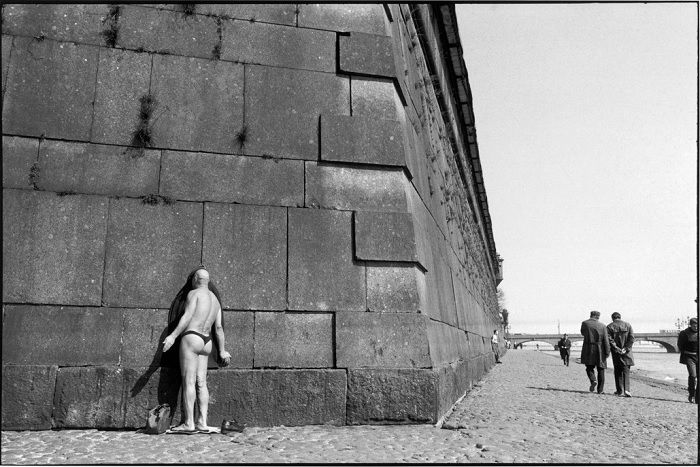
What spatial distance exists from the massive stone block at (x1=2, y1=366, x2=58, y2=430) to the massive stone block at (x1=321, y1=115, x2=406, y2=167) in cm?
350

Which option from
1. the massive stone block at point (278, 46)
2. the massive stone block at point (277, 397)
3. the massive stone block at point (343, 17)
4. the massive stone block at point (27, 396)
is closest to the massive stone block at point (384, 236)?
the massive stone block at point (277, 397)

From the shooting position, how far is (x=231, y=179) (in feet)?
20.5

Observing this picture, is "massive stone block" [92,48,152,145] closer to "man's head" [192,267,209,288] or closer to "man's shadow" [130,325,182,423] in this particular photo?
"man's head" [192,267,209,288]

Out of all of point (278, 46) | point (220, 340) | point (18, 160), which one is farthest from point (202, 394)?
point (278, 46)

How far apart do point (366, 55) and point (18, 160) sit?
12.9ft

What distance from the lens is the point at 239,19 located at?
679 centimetres

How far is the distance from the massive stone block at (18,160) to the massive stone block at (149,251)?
867 mm

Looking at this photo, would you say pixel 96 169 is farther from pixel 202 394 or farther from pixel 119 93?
pixel 202 394

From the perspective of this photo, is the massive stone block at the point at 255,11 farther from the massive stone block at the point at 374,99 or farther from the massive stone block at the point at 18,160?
the massive stone block at the point at 18,160

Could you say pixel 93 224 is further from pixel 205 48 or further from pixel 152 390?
pixel 205 48

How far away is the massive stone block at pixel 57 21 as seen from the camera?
626cm

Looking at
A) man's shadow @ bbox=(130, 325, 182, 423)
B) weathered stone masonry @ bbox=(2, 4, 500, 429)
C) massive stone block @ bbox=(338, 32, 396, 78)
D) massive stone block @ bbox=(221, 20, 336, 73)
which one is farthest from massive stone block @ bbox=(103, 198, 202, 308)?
massive stone block @ bbox=(338, 32, 396, 78)

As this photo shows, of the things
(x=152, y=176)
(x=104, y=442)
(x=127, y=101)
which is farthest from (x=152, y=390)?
(x=127, y=101)

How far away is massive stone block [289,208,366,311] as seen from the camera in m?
6.15
